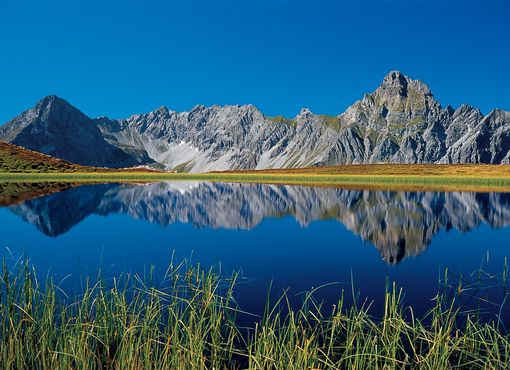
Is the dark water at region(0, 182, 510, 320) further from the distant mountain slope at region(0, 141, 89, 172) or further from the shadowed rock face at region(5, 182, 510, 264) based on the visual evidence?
the distant mountain slope at region(0, 141, 89, 172)

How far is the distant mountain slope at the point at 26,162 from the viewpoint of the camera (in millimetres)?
159688

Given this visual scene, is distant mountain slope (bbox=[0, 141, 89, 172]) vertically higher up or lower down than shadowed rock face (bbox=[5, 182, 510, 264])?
higher up

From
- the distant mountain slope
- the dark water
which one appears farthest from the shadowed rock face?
the distant mountain slope

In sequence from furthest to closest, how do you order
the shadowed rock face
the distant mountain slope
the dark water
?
the distant mountain slope → the shadowed rock face → the dark water

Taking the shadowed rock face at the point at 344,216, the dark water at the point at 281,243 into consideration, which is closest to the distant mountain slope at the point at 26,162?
the shadowed rock face at the point at 344,216

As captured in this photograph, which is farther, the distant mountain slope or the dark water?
the distant mountain slope

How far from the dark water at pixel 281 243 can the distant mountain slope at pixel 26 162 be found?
379 feet

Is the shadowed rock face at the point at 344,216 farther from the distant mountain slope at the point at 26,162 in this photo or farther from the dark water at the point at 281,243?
the distant mountain slope at the point at 26,162

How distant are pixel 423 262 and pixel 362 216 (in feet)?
83.4

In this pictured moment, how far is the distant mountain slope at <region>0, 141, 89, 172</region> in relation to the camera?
15969 cm

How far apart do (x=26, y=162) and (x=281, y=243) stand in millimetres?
161615

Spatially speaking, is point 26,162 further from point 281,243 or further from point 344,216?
point 281,243

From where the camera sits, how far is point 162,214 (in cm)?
5434

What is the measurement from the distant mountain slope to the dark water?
379 ft
